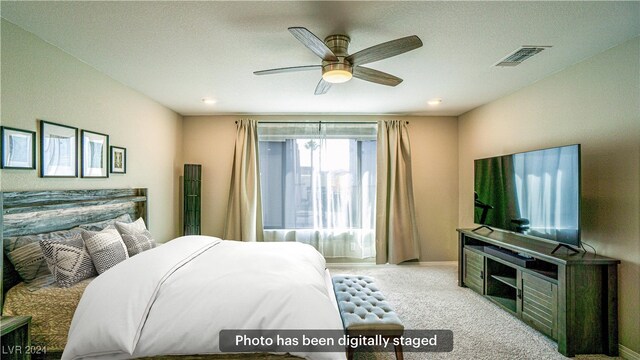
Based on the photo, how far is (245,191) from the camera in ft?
15.3

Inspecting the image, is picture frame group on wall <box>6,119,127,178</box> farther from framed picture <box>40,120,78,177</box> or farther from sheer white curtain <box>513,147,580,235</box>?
sheer white curtain <box>513,147,580,235</box>

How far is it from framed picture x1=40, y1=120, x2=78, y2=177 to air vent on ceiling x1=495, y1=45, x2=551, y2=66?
385 centimetres

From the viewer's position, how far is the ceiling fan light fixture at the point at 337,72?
2.15m

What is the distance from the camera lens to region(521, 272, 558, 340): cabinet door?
2.42 meters

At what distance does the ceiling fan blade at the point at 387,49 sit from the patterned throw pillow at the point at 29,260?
2.57 metres

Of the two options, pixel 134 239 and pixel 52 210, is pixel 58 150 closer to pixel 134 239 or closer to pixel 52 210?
pixel 52 210

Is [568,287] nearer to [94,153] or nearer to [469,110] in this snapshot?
[469,110]

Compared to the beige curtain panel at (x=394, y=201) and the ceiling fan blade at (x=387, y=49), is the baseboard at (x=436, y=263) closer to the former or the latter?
the beige curtain panel at (x=394, y=201)

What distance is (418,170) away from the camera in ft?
16.0

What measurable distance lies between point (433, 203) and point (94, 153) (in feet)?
15.1

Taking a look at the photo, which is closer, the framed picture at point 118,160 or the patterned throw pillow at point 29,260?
the patterned throw pillow at point 29,260

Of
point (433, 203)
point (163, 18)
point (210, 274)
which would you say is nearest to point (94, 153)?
point (163, 18)

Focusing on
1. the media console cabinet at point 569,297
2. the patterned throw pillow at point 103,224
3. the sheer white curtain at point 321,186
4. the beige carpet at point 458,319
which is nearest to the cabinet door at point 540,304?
the media console cabinet at point 569,297

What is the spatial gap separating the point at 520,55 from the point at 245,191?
12.6 ft
